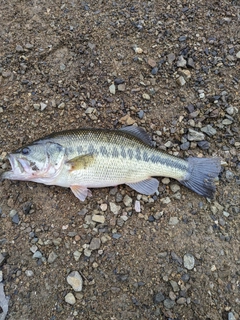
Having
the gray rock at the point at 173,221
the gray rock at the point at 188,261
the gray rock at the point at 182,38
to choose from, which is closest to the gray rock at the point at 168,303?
the gray rock at the point at 188,261

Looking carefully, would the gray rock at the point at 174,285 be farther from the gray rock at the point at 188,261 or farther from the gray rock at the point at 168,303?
the gray rock at the point at 188,261

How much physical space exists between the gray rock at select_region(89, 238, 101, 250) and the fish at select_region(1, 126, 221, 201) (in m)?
0.64

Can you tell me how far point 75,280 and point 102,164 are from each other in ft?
5.60

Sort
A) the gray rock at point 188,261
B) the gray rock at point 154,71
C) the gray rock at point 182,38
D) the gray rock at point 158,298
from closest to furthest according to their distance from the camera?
the gray rock at point 158,298
the gray rock at point 188,261
the gray rock at point 154,71
the gray rock at point 182,38

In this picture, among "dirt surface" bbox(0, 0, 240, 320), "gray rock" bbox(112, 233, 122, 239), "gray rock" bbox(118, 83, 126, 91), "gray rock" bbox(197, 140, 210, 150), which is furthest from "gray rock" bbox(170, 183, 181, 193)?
"gray rock" bbox(118, 83, 126, 91)

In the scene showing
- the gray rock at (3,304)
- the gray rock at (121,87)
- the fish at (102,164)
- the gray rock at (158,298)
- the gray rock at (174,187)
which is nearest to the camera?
Answer: the gray rock at (3,304)

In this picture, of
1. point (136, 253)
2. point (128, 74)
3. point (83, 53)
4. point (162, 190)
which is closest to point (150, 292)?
point (136, 253)

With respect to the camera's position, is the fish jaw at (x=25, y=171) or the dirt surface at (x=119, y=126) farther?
the fish jaw at (x=25, y=171)

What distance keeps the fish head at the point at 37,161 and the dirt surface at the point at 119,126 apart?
35 cm

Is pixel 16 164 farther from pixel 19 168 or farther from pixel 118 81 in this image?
pixel 118 81

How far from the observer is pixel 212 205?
5.03 meters

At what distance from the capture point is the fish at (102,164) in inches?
186

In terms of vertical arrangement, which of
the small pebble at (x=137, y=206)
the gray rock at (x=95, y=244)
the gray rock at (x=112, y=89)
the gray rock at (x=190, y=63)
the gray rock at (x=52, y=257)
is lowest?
the gray rock at (x=52, y=257)

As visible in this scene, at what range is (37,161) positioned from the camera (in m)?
4.70
